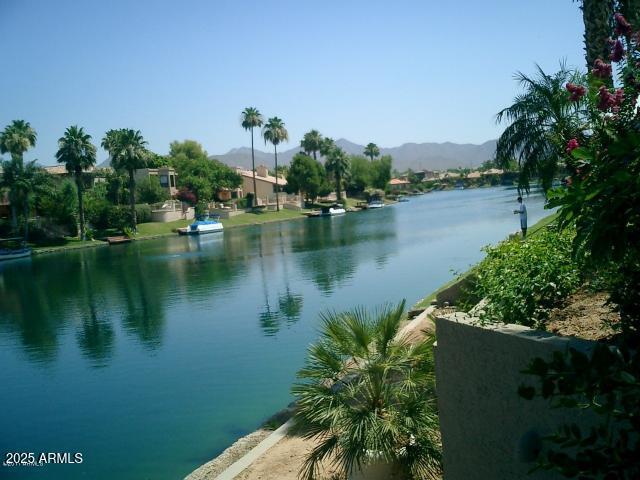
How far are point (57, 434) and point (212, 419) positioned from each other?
129 inches

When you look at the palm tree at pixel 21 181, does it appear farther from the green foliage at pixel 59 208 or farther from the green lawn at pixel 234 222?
the green lawn at pixel 234 222

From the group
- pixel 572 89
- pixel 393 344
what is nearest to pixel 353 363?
pixel 393 344

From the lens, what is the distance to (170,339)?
64.1 feet

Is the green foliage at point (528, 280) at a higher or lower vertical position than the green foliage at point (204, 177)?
lower

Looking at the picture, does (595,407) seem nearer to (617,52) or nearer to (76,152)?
(617,52)

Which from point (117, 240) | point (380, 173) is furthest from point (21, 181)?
point (380, 173)

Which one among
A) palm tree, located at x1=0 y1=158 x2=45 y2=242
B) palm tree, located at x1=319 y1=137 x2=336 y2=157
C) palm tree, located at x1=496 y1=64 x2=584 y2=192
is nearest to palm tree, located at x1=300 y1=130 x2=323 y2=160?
palm tree, located at x1=319 y1=137 x2=336 y2=157

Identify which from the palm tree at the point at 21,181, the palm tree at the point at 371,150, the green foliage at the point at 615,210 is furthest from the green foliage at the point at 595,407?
the palm tree at the point at 371,150

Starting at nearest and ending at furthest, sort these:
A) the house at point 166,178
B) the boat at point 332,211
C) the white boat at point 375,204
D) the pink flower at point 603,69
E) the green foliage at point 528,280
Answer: the green foliage at point 528,280, the pink flower at point 603,69, the house at point 166,178, the boat at point 332,211, the white boat at point 375,204

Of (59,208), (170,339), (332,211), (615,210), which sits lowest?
(170,339)

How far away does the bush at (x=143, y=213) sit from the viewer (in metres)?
69.1

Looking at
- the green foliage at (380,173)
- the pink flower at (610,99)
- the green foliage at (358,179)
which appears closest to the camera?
the pink flower at (610,99)

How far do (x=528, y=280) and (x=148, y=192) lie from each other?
247 feet

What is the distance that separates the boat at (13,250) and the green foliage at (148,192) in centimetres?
2122
